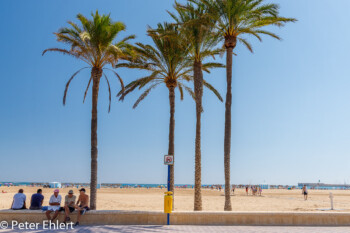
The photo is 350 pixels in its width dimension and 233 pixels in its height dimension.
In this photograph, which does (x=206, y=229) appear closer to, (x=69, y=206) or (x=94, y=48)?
(x=69, y=206)

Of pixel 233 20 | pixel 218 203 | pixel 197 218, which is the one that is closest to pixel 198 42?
pixel 233 20

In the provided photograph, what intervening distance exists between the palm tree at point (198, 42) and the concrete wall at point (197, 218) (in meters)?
5.04

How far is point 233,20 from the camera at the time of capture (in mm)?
16219

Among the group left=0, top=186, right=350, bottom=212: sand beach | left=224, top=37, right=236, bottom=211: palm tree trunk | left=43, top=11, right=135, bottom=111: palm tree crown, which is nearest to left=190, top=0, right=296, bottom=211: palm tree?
left=224, top=37, right=236, bottom=211: palm tree trunk

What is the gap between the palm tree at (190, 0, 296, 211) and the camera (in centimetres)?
1608

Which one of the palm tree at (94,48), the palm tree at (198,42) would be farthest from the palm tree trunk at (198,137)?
the palm tree at (94,48)

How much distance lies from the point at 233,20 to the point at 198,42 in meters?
2.20

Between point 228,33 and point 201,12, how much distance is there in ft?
6.18

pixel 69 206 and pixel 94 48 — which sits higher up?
pixel 94 48

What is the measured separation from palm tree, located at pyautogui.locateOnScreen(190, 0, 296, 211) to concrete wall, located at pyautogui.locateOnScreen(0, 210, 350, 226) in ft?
13.1

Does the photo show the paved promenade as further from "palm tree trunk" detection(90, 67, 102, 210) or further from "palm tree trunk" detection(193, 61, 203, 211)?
"palm tree trunk" detection(193, 61, 203, 211)

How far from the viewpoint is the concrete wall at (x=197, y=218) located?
1162cm

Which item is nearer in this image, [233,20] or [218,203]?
[233,20]

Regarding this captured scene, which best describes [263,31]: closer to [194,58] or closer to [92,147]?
[194,58]
